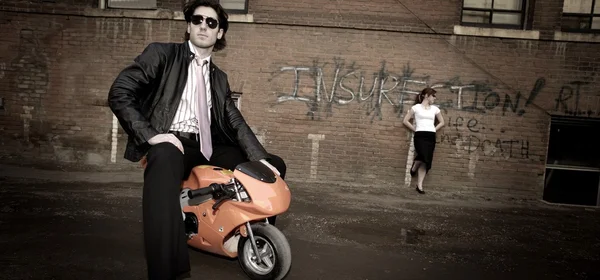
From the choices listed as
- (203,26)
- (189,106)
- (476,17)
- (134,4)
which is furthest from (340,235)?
(134,4)

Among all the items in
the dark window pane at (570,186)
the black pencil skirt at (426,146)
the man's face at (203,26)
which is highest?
the man's face at (203,26)

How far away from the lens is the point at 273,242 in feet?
9.23

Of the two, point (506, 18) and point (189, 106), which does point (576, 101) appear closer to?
point (506, 18)

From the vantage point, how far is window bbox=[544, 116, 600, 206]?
794cm

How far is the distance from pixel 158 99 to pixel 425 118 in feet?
18.0

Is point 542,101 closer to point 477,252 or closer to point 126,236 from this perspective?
point 477,252

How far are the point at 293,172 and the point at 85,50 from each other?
486 centimetres

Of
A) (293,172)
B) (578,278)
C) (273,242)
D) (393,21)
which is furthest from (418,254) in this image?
(393,21)

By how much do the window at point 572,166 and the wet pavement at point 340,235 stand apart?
1015mm

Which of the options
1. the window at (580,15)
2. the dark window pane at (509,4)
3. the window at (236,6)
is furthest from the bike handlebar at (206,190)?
the window at (580,15)

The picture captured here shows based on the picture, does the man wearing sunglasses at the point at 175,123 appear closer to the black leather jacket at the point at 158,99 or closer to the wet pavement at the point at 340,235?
the black leather jacket at the point at 158,99

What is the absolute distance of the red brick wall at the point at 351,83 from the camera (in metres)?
7.64

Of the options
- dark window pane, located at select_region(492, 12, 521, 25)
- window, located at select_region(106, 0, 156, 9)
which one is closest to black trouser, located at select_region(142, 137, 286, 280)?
window, located at select_region(106, 0, 156, 9)

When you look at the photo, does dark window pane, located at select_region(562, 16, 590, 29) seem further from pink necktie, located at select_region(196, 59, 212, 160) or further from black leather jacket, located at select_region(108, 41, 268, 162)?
pink necktie, located at select_region(196, 59, 212, 160)
